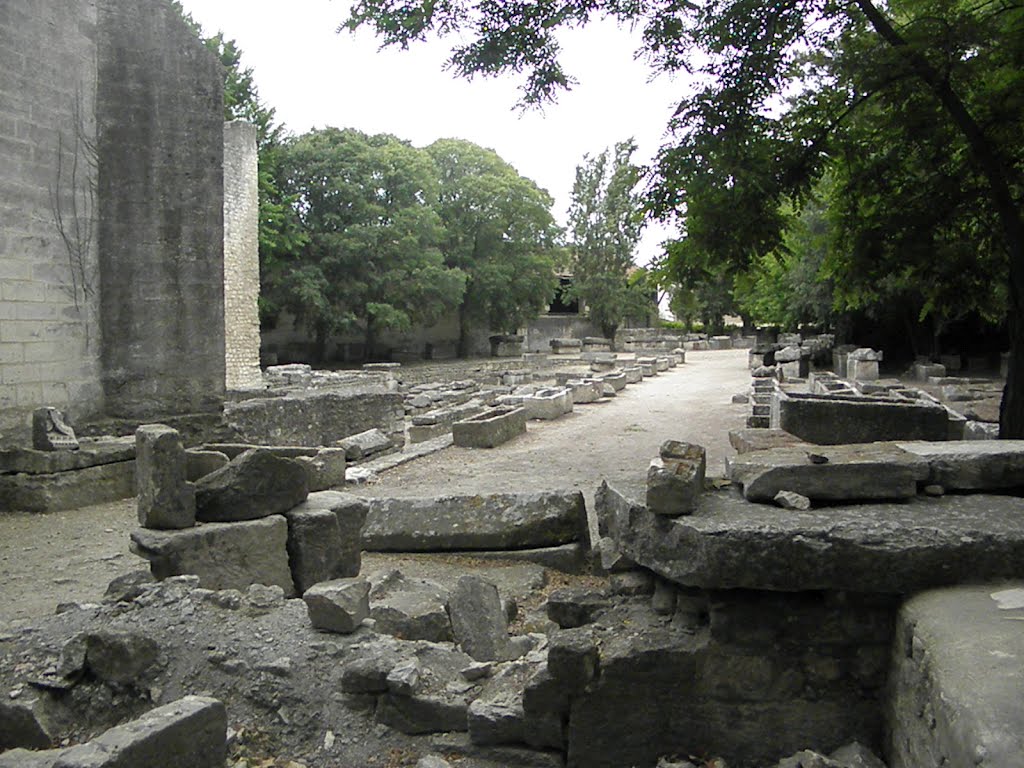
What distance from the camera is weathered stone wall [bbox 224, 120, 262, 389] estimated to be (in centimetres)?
2227

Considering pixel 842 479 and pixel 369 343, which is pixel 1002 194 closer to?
pixel 842 479

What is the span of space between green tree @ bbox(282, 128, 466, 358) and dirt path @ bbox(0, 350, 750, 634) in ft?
54.2

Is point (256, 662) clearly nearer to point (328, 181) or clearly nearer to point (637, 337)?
point (328, 181)

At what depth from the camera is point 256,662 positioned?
3918 mm

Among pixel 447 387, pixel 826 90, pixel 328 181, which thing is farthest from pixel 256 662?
pixel 328 181

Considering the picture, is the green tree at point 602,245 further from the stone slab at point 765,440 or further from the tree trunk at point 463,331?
the stone slab at point 765,440

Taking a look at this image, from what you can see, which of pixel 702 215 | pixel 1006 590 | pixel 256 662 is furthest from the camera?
pixel 702 215

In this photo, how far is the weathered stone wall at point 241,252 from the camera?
22266 millimetres

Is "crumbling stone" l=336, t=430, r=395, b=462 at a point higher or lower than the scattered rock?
lower

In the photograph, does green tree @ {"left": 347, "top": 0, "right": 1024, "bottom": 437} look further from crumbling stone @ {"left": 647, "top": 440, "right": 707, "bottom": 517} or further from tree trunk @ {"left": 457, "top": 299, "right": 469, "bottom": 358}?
tree trunk @ {"left": 457, "top": 299, "right": 469, "bottom": 358}

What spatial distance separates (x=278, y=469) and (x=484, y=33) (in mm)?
6910

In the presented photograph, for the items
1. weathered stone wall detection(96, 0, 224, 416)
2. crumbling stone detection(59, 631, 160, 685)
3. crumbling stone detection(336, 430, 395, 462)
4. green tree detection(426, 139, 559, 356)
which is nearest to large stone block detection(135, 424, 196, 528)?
crumbling stone detection(59, 631, 160, 685)

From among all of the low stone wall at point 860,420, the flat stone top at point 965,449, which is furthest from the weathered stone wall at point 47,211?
the low stone wall at point 860,420

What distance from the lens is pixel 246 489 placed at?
5.21 meters
